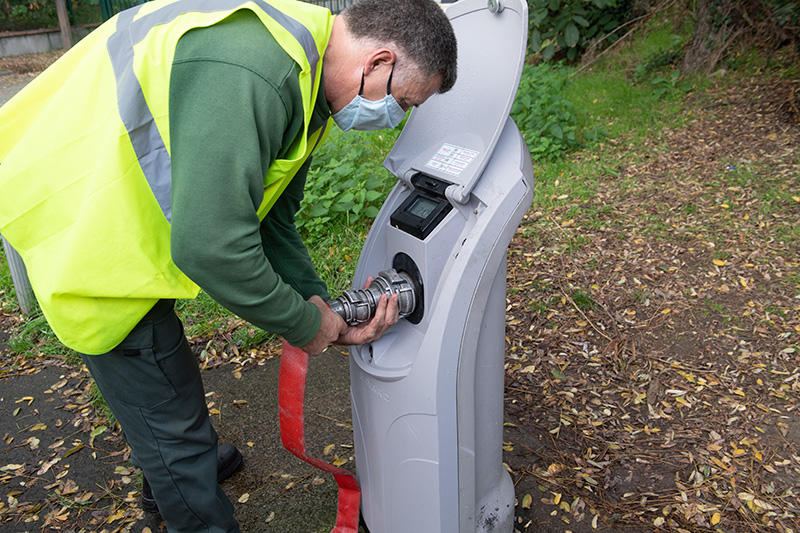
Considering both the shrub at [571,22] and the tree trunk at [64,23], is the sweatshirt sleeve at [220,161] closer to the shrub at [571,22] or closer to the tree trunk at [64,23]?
the shrub at [571,22]

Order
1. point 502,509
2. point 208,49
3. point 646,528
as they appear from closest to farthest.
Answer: point 208,49
point 502,509
point 646,528

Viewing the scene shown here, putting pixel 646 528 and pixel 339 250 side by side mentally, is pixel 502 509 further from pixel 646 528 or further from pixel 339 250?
pixel 339 250

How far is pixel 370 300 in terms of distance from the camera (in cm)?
171

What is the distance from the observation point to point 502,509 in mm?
1962

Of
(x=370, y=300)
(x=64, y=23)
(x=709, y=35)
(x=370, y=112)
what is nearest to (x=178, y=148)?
(x=370, y=112)

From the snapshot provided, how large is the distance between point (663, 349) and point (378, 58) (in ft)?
7.14

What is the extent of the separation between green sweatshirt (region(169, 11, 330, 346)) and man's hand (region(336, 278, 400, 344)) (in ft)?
1.35

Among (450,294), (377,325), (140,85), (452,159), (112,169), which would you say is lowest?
(377,325)

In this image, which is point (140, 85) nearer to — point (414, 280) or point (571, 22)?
point (414, 280)

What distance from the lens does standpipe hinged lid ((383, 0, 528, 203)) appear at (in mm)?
1532

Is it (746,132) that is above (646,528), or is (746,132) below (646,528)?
above

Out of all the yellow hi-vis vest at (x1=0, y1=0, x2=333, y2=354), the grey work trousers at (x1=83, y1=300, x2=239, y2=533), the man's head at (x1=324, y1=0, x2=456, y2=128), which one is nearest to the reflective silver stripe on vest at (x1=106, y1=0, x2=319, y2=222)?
the yellow hi-vis vest at (x1=0, y1=0, x2=333, y2=354)

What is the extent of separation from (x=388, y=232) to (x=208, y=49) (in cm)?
76

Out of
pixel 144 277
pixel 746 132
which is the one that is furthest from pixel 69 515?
pixel 746 132
